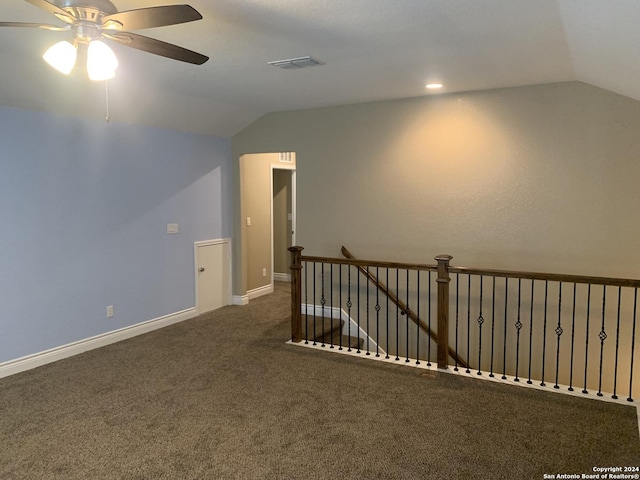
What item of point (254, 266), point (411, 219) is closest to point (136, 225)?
point (254, 266)

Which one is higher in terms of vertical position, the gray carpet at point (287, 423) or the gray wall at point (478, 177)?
the gray wall at point (478, 177)

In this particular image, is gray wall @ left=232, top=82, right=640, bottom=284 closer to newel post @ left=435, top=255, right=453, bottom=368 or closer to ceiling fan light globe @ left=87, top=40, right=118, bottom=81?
newel post @ left=435, top=255, right=453, bottom=368

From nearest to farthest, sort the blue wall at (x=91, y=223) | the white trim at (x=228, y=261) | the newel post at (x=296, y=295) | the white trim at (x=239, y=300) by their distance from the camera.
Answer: the blue wall at (x=91, y=223), the newel post at (x=296, y=295), the white trim at (x=228, y=261), the white trim at (x=239, y=300)

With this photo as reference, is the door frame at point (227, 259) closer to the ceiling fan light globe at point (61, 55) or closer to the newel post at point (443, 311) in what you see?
the newel post at point (443, 311)

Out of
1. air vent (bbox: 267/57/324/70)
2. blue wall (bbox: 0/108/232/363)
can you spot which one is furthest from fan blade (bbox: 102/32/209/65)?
blue wall (bbox: 0/108/232/363)

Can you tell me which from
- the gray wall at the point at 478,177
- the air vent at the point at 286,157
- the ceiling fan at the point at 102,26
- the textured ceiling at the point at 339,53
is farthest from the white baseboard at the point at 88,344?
the air vent at the point at 286,157

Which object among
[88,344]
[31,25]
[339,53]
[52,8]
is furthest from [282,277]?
Result: [52,8]

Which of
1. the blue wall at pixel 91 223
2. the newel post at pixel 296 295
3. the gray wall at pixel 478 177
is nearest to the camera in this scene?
the blue wall at pixel 91 223

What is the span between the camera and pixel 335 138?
5.40m

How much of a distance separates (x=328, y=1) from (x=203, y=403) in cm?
290

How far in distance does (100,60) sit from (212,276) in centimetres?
407

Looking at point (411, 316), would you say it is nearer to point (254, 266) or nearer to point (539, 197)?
point (539, 197)

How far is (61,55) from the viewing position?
2256mm

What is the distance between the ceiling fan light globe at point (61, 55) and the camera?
2223 mm
